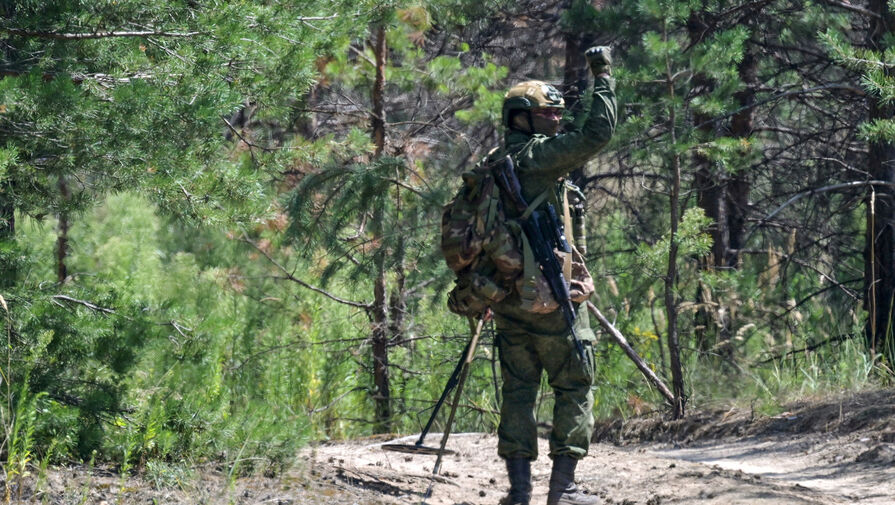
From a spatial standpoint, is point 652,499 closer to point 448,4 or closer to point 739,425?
point 739,425

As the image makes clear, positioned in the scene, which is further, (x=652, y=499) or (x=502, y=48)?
(x=502, y=48)

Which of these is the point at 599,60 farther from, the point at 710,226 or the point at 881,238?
the point at 881,238

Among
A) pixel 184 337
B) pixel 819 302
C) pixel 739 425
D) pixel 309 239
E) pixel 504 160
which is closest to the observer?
pixel 504 160

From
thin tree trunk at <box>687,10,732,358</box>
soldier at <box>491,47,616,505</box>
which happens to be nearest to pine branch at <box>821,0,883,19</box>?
thin tree trunk at <box>687,10,732,358</box>

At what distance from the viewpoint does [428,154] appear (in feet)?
27.9

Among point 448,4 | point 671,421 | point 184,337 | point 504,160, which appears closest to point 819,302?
point 671,421

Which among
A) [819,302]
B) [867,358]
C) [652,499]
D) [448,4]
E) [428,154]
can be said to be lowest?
[652,499]

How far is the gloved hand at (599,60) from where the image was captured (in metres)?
4.73

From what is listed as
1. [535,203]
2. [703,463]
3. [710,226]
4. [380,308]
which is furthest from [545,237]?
[380,308]

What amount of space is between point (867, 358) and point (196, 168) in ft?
17.9

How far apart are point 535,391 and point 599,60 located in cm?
176

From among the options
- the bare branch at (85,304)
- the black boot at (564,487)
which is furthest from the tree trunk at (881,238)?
the bare branch at (85,304)

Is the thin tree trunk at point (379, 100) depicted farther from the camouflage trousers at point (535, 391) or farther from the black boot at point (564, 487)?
the black boot at point (564, 487)

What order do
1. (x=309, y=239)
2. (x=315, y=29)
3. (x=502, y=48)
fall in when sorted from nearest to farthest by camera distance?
(x=315, y=29) < (x=309, y=239) < (x=502, y=48)
